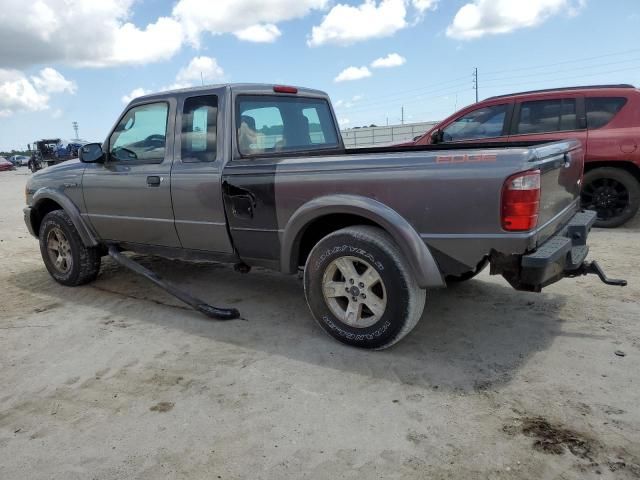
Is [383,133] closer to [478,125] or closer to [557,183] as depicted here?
[478,125]

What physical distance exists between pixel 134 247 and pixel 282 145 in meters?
1.78

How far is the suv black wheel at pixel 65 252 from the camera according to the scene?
5.15m

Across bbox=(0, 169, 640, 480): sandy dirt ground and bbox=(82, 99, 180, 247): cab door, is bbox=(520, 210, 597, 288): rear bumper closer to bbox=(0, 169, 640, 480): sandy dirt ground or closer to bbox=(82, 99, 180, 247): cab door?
bbox=(0, 169, 640, 480): sandy dirt ground

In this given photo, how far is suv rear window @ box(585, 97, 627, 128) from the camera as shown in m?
6.51

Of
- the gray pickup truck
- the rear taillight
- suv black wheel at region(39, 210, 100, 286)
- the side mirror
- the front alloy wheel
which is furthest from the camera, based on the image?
the front alloy wheel

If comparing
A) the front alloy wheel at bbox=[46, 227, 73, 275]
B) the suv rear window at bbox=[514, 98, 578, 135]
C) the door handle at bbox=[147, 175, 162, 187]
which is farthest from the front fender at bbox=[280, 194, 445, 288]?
the suv rear window at bbox=[514, 98, 578, 135]

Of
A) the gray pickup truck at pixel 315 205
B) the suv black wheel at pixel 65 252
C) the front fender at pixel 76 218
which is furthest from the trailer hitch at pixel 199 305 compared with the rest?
the suv black wheel at pixel 65 252

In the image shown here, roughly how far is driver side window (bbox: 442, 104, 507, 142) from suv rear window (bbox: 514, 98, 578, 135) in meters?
0.26

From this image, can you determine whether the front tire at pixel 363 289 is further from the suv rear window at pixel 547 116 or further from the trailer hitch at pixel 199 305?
the suv rear window at pixel 547 116

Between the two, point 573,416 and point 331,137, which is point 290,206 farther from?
point 573,416

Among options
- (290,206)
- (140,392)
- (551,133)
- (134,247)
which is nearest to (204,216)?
(290,206)

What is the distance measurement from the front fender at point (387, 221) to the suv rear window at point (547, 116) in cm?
459

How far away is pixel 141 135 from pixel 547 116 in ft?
17.1

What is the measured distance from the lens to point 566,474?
217 cm
